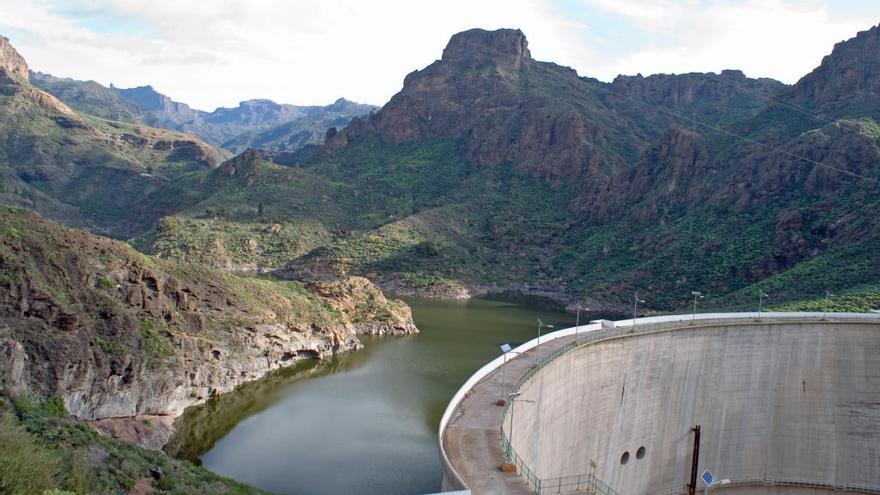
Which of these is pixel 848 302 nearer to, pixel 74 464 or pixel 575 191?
pixel 74 464

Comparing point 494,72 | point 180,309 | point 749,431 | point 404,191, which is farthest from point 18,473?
point 494,72

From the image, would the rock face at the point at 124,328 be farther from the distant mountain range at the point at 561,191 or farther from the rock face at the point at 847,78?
the rock face at the point at 847,78

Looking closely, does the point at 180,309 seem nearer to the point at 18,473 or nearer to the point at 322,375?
the point at 322,375

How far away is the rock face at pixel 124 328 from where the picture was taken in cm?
3269

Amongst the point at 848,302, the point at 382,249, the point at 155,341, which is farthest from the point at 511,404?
the point at 382,249

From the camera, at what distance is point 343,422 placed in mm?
41281

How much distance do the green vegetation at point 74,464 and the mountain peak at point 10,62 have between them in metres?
170

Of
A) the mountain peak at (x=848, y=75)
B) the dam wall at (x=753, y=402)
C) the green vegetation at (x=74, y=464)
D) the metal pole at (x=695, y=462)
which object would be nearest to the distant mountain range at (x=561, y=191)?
the mountain peak at (x=848, y=75)

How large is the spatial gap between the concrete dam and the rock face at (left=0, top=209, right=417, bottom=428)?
64.1 feet

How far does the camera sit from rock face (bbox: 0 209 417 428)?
107 ft

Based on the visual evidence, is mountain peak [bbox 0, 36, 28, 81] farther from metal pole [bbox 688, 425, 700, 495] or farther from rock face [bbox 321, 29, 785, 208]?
metal pole [bbox 688, 425, 700, 495]

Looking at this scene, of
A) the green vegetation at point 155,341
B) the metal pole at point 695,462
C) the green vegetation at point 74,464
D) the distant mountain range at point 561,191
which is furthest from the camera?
the distant mountain range at point 561,191

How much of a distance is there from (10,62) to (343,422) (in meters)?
168

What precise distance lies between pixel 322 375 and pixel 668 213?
68.6 meters
